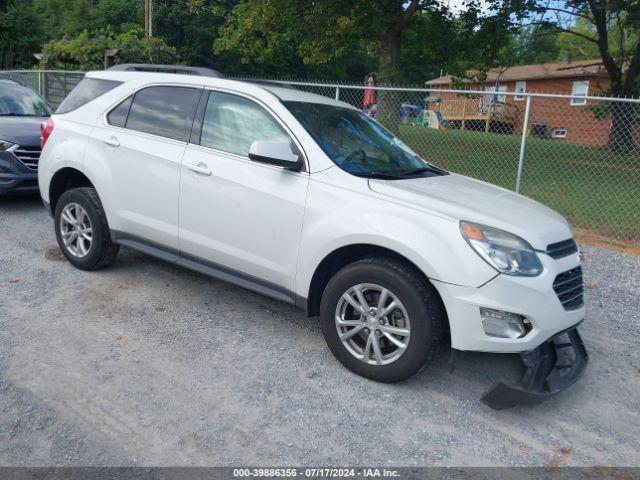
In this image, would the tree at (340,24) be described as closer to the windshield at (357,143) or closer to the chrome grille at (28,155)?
the chrome grille at (28,155)

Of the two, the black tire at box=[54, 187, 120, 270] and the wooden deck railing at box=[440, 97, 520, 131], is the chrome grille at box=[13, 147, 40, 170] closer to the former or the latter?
the black tire at box=[54, 187, 120, 270]

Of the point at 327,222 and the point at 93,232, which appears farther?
the point at 93,232

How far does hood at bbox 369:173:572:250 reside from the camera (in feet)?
11.5

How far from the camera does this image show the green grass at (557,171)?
8.97m

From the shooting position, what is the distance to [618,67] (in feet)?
76.0

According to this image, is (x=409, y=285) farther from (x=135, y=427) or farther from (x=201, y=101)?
(x=201, y=101)

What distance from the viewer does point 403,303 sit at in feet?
11.4

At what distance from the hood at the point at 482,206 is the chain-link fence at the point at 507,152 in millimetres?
4243

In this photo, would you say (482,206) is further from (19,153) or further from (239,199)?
(19,153)

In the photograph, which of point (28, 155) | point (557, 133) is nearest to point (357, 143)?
point (28, 155)

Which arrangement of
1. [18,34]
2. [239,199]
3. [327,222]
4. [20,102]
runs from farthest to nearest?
[18,34]
[20,102]
[239,199]
[327,222]

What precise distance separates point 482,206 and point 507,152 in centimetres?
983

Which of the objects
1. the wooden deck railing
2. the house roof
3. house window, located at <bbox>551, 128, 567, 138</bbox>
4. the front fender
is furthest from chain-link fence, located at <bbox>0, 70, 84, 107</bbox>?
the house roof

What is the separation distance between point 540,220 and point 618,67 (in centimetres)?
2312
